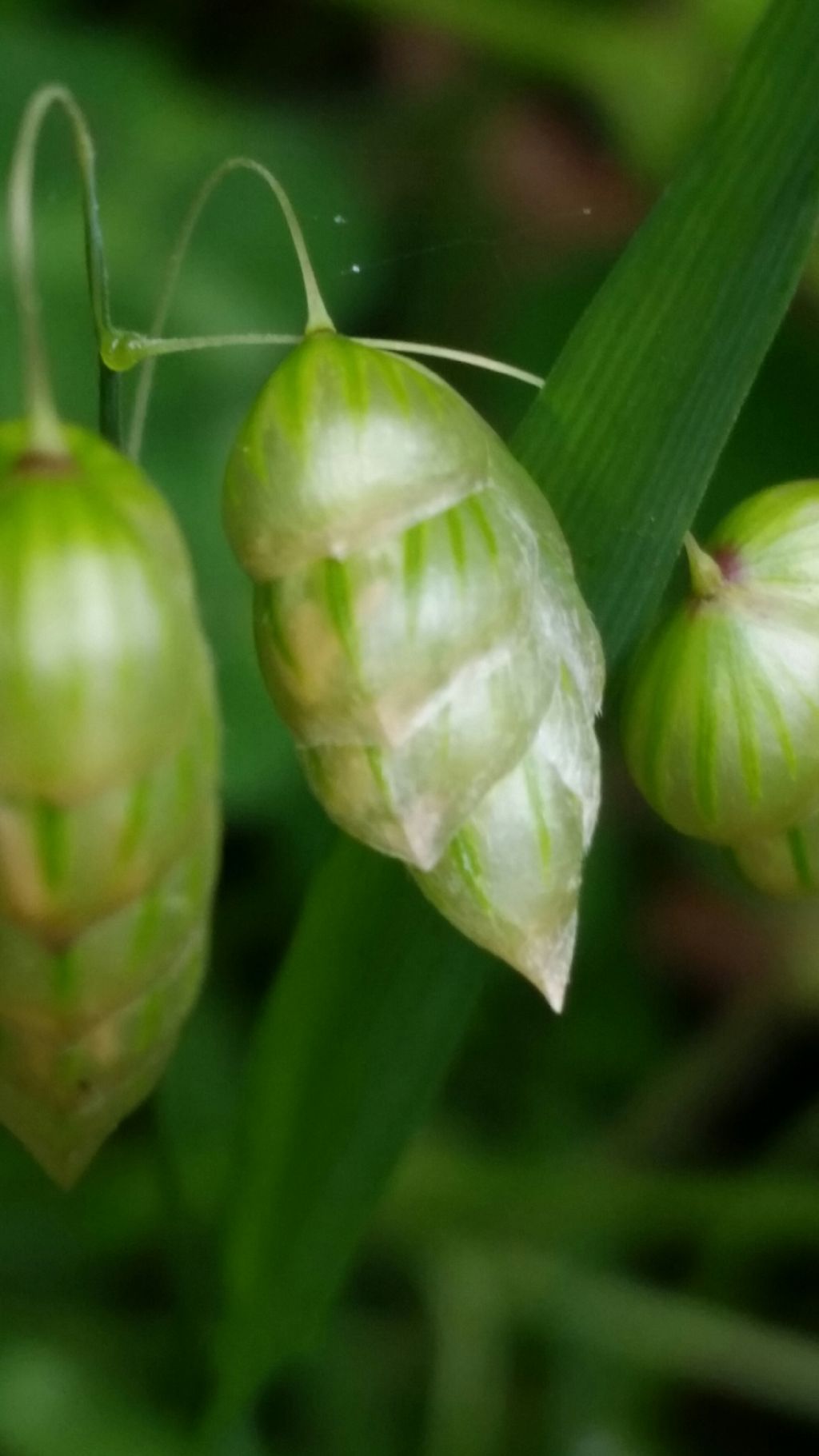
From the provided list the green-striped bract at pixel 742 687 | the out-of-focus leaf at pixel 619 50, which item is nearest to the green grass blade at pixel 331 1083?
the green-striped bract at pixel 742 687

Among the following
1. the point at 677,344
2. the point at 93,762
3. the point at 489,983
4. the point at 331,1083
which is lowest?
the point at 489,983

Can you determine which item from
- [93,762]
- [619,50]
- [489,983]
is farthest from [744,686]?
[619,50]

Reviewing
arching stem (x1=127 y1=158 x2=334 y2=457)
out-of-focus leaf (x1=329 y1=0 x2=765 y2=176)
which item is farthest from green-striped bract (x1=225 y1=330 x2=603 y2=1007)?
out-of-focus leaf (x1=329 y1=0 x2=765 y2=176)

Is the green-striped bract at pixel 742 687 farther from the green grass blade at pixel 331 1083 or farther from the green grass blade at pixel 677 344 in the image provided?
the green grass blade at pixel 331 1083

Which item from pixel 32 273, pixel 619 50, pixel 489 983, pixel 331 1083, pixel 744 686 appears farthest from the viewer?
pixel 619 50

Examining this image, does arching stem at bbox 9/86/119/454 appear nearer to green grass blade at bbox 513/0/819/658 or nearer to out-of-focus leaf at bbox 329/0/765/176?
green grass blade at bbox 513/0/819/658

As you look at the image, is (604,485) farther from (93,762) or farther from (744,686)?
(93,762)

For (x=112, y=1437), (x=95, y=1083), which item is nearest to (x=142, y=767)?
(x=95, y=1083)
